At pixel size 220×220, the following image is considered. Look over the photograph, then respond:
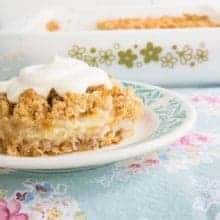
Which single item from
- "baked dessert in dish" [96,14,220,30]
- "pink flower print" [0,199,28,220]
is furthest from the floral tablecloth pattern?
"baked dessert in dish" [96,14,220,30]

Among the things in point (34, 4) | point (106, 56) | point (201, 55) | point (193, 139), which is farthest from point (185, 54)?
point (34, 4)

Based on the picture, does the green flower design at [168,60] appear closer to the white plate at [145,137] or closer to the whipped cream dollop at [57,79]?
the white plate at [145,137]

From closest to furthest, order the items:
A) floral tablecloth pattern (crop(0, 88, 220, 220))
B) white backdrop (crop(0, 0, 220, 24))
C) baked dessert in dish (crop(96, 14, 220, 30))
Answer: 1. floral tablecloth pattern (crop(0, 88, 220, 220))
2. baked dessert in dish (crop(96, 14, 220, 30))
3. white backdrop (crop(0, 0, 220, 24))

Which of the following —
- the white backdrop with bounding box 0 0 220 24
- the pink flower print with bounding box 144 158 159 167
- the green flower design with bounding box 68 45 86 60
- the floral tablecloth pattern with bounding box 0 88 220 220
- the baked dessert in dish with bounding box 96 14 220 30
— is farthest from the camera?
the white backdrop with bounding box 0 0 220 24

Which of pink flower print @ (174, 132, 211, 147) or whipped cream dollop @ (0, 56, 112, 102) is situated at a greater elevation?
whipped cream dollop @ (0, 56, 112, 102)

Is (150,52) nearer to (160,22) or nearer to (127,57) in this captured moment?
(127,57)

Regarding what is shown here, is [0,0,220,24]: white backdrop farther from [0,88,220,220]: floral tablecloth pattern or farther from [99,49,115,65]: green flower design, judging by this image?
[0,88,220,220]: floral tablecloth pattern

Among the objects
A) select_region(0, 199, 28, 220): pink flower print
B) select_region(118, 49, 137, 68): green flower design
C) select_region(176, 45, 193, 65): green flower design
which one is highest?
select_region(176, 45, 193, 65): green flower design
